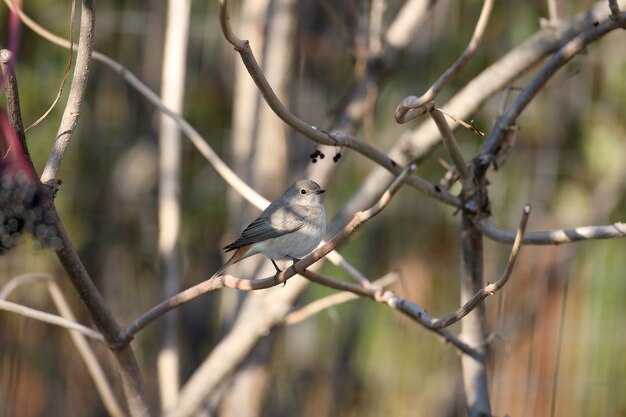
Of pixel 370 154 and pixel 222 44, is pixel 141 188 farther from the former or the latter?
pixel 370 154

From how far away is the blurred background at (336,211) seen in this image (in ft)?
13.5

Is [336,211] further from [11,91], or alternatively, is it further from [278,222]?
[11,91]

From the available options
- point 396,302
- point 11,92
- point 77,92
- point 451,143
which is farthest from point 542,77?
point 11,92

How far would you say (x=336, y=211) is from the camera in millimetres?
4270

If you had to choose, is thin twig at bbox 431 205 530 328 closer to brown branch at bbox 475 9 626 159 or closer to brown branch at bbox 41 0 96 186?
brown branch at bbox 475 9 626 159

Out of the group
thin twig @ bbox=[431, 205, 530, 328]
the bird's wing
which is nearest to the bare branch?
thin twig @ bbox=[431, 205, 530, 328]

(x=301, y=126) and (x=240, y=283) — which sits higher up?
(x=301, y=126)

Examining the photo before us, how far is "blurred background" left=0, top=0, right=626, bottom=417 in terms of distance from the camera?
4129mm

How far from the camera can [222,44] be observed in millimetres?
4797

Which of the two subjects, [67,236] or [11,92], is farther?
[67,236]

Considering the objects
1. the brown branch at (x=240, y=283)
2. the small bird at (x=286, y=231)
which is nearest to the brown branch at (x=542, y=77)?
the brown branch at (x=240, y=283)

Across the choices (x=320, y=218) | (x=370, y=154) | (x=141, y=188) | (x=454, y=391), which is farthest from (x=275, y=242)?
(x=141, y=188)

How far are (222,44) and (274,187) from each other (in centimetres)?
214

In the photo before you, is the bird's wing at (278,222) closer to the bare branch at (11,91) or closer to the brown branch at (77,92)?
the brown branch at (77,92)
